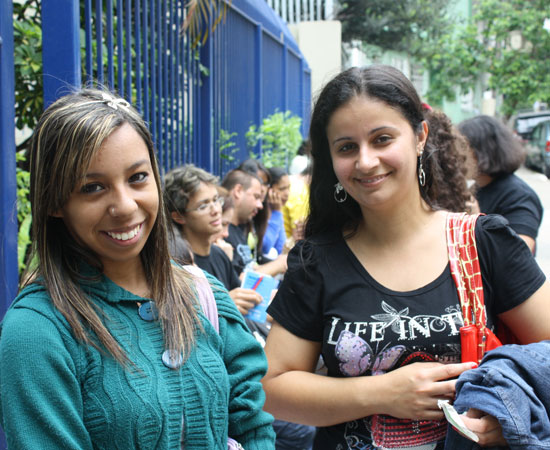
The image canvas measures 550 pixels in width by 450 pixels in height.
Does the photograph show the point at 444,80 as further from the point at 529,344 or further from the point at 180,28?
the point at 529,344

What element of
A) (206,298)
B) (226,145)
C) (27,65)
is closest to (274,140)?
(226,145)

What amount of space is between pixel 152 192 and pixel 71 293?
356mm

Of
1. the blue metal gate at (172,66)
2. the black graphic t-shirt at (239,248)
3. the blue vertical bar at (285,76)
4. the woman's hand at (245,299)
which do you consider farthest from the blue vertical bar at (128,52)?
the blue vertical bar at (285,76)

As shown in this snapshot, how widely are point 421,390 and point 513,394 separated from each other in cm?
28

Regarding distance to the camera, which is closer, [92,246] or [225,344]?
[92,246]

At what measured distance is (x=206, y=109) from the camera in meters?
5.59

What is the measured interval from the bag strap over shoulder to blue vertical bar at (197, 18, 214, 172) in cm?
371

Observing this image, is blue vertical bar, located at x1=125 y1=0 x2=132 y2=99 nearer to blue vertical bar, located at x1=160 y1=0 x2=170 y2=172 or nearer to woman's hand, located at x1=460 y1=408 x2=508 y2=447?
blue vertical bar, located at x1=160 y1=0 x2=170 y2=172

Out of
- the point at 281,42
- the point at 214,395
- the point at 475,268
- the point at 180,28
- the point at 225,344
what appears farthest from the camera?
the point at 281,42

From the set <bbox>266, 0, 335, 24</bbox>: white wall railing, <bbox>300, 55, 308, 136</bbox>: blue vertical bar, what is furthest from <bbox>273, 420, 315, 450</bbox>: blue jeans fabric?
<bbox>266, 0, 335, 24</bbox>: white wall railing

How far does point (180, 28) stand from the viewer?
4.91 m

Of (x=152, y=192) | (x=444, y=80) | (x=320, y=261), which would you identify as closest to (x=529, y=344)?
(x=320, y=261)

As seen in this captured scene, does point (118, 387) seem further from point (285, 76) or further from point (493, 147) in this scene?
point (285, 76)

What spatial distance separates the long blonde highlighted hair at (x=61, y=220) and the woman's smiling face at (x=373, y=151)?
0.66m
